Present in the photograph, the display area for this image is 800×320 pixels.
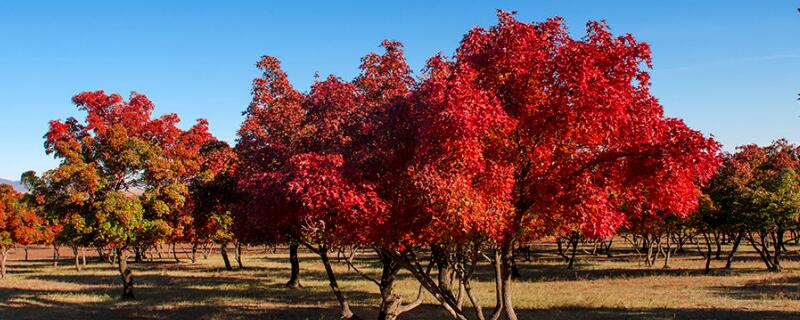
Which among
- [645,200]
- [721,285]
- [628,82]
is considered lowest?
[721,285]

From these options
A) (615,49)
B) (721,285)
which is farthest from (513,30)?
(721,285)

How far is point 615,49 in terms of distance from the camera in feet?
41.1

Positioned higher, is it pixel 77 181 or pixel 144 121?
pixel 144 121

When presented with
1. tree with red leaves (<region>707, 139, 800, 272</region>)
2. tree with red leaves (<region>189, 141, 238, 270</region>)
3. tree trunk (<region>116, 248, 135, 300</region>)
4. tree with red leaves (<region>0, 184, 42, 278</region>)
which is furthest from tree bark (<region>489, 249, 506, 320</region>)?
tree with red leaves (<region>0, 184, 42, 278</region>)

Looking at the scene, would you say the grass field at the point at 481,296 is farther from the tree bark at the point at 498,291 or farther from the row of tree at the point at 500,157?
the row of tree at the point at 500,157

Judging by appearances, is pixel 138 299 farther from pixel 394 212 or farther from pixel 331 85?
pixel 394 212

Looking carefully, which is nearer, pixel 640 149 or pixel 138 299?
pixel 640 149

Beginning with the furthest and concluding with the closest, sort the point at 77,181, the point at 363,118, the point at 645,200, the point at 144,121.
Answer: the point at 144,121 → the point at 77,181 → the point at 363,118 → the point at 645,200

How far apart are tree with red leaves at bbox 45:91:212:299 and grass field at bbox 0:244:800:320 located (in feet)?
14.8

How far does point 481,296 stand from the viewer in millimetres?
35062

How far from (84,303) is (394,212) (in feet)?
98.1

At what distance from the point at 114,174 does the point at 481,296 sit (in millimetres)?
21710

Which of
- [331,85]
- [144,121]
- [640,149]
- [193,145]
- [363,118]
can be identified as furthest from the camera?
[193,145]

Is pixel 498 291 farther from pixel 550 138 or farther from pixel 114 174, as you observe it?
pixel 114 174
